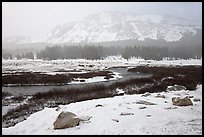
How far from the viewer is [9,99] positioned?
23938 millimetres

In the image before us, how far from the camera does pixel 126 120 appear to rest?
12383 millimetres

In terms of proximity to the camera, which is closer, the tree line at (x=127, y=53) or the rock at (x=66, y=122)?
the rock at (x=66, y=122)

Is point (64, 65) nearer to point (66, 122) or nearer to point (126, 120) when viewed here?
point (66, 122)

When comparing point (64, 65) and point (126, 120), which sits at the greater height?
point (126, 120)

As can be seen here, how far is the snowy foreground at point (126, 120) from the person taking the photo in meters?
11.2

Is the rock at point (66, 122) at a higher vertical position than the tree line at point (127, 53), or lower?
higher

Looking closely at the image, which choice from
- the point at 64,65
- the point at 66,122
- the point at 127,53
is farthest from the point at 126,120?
the point at 127,53

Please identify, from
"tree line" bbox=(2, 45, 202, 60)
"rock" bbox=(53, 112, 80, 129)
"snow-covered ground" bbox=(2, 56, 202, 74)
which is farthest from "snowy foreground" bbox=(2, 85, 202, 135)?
"tree line" bbox=(2, 45, 202, 60)

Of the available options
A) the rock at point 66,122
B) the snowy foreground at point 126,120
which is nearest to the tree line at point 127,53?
the snowy foreground at point 126,120

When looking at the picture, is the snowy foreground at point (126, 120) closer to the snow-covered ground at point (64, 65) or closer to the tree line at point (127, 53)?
the snow-covered ground at point (64, 65)

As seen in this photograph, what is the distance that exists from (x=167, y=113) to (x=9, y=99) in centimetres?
1627

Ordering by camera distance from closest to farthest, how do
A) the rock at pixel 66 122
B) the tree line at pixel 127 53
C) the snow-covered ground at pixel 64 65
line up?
1. the rock at pixel 66 122
2. the snow-covered ground at pixel 64 65
3. the tree line at pixel 127 53

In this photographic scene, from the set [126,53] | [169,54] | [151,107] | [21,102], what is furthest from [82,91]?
[169,54]

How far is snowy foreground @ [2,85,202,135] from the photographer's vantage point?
443 inches
